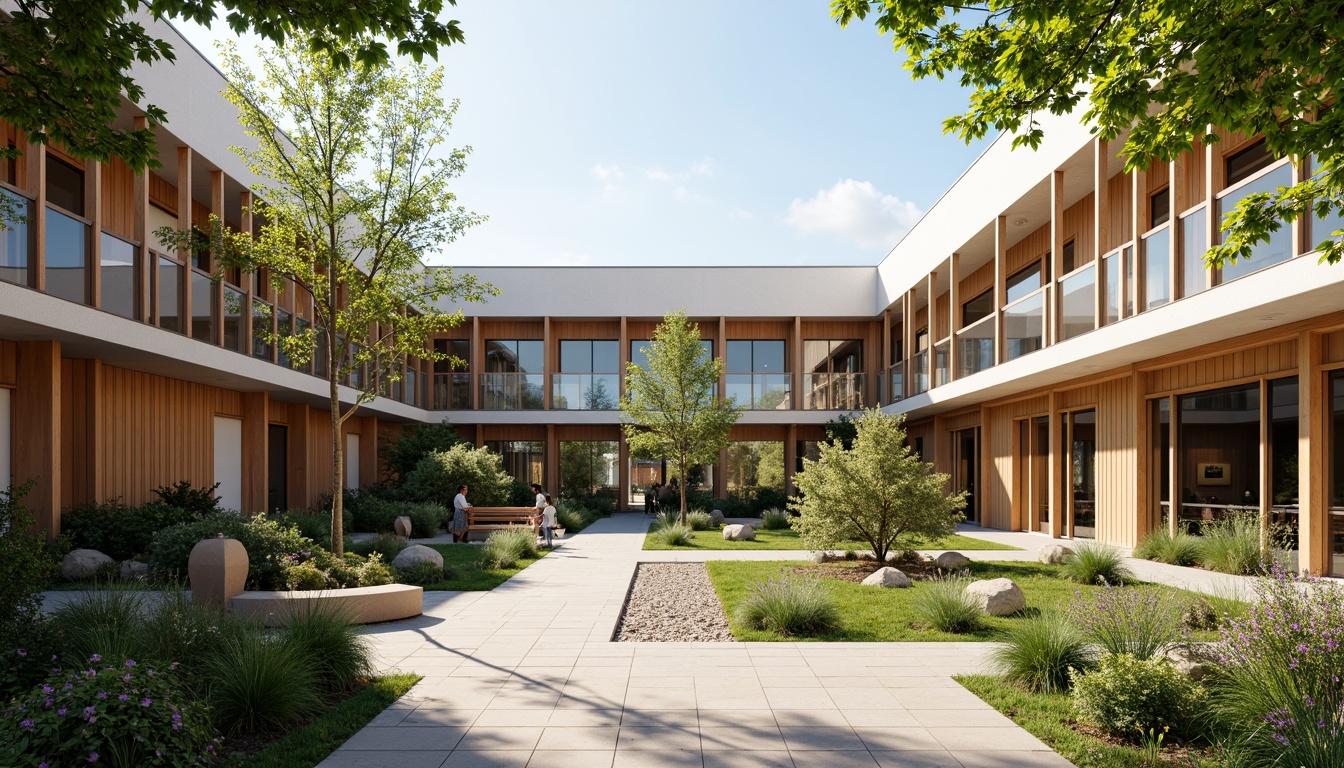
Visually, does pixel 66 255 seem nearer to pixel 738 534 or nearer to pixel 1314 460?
pixel 738 534

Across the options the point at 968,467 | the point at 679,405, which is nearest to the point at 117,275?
the point at 679,405

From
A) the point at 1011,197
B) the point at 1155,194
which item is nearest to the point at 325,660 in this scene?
the point at 1155,194

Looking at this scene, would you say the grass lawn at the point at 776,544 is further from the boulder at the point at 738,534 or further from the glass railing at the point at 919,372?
the glass railing at the point at 919,372

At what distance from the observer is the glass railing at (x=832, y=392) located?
94.4 ft

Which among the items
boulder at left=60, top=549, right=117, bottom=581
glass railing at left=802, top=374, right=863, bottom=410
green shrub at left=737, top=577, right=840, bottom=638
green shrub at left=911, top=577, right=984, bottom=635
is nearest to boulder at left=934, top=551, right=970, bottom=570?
green shrub at left=911, top=577, right=984, bottom=635

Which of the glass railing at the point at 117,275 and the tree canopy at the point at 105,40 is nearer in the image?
the tree canopy at the point at 105,40

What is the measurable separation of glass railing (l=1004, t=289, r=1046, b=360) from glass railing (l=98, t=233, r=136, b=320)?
1603cm

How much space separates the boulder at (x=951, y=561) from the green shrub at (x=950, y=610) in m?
4.14

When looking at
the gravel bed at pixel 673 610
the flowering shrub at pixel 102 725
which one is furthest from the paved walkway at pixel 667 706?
the flowering shrub at pixel 102 725

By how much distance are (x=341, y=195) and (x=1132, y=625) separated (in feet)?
38.6

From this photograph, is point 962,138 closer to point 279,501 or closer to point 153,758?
point 153,758

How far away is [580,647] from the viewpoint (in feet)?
26.5

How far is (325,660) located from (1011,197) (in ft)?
53.5

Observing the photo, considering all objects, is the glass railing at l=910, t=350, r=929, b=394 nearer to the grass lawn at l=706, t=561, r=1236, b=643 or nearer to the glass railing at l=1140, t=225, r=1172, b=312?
the grass lawn at l=706, t=561, r=1236, b=643
